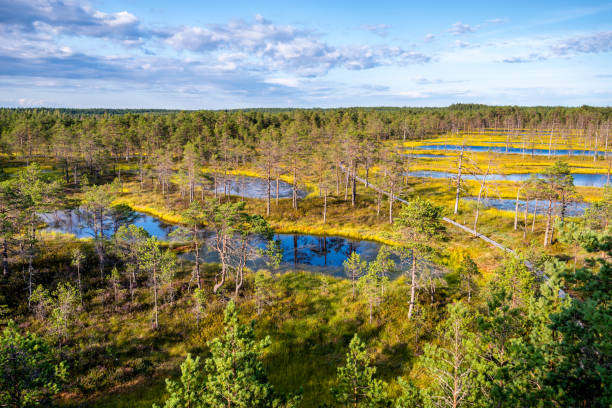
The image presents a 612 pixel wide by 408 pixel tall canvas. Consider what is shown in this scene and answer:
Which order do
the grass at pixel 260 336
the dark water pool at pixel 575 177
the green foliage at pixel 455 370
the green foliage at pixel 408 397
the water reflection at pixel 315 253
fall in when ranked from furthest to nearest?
the dark water pool at pixel 575 177
the water reflection at pixel 315 253
the grass at pixel 260 336
the green foliage at pixel 408 397
the green foliage at pixel 455 370

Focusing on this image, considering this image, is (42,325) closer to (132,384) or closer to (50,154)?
(132,384)

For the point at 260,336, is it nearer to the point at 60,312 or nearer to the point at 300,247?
the point at 60,312

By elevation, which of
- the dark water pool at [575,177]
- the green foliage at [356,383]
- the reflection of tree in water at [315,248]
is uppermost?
the dark water pool at [575,177]

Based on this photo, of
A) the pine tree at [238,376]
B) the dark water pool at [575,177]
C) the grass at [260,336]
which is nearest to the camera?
the pine tree at [238,376]

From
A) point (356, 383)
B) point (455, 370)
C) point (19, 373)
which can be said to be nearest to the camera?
point (455, 370)

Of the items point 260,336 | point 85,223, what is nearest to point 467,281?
point 260,336

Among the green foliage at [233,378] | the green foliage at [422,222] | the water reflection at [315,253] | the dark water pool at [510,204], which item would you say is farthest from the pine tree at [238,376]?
the dark water pool at [510,204]

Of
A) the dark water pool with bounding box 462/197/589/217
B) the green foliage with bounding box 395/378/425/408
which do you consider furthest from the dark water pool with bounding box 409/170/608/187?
the green foliage with bounding box 395/378/425/408

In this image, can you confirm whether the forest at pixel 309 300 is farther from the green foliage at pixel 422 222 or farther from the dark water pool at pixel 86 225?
the dark water pool at pixel 86 225

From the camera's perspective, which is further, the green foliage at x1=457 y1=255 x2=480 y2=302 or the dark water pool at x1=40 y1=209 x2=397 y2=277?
the dark water pool at x1=40 y1=209 x2=397 y2=277

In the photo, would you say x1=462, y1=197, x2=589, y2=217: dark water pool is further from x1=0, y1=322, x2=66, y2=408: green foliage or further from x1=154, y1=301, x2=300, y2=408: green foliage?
x1=0, y1=322, x2=66, y2=408: green foliage
